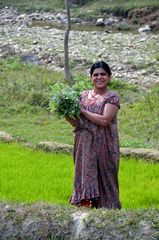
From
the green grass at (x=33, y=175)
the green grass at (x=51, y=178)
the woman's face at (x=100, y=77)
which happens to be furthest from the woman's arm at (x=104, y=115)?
the green grass at (x=33, y=175)

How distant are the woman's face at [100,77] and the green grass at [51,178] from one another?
120 centimetres

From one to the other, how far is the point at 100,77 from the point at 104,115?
12.9 inches

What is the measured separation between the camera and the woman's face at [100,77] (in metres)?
5.02

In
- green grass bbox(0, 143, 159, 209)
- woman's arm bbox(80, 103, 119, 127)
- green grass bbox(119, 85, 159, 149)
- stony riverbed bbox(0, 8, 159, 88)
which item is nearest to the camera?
woman's arm bbox(80, 103, 119, 127)

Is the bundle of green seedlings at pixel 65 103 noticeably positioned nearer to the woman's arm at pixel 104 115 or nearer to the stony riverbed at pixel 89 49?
the woman's arm at pixel 104 115

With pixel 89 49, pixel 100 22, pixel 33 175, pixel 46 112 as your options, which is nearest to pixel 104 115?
pixel 33 175

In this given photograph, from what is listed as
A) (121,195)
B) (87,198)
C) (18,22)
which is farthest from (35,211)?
(18,22)

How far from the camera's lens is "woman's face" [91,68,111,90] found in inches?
197

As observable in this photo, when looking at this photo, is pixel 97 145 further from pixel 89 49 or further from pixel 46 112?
pixel 89 49

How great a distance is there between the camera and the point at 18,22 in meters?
31.4

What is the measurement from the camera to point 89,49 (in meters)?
21.4

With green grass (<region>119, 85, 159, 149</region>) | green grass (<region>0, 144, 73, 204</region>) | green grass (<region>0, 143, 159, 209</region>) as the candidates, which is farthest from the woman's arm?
green grass (<region>119, 85, 159, 149</region>)

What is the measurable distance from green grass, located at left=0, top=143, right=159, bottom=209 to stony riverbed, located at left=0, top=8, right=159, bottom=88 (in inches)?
325

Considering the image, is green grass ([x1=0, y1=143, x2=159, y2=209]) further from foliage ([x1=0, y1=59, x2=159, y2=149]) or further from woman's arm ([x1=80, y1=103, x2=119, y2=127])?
foliage ([x1=0, y1=59, x2=159, y2=149])
